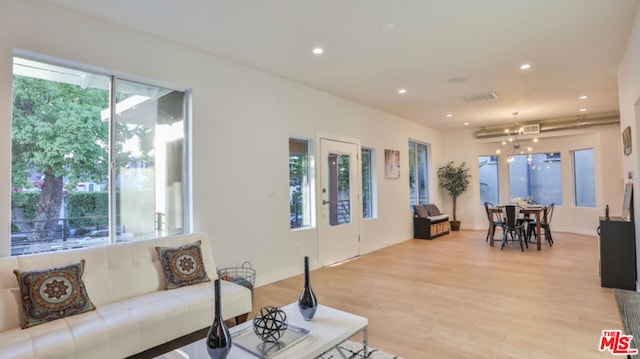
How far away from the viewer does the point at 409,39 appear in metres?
3.56

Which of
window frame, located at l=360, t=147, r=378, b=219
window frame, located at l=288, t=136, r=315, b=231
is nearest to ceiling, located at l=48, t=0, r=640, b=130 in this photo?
window frame, located at l=288, t=136, r=315, b=231

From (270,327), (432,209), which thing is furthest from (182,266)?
(432,209)

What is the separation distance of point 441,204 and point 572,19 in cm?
678

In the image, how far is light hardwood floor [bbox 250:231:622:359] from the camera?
2658 millimetres

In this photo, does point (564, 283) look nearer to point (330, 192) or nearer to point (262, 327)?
point (330, 192)

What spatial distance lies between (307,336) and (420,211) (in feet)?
21.1

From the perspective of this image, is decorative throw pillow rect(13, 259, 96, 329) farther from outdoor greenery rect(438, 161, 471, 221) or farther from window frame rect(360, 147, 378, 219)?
outdoor greenery rect(438, 161, 471, 221)

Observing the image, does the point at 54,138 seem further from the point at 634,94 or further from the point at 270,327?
the point at 634,94

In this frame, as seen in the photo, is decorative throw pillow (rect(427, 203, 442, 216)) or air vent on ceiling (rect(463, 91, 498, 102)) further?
decorative throw pillow (rect(427, 203, 442, 216))

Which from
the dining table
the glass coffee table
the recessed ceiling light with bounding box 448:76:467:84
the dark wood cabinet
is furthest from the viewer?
the dining table

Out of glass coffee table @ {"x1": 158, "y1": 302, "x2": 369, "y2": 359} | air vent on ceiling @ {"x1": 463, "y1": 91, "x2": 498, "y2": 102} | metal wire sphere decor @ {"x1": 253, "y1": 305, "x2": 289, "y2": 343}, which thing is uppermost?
air vent on ceiling @ {"x1": 463, "y1": 91, "x2": 498, "y2": 102}

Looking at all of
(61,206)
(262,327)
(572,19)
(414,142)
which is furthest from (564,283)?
(61,206)

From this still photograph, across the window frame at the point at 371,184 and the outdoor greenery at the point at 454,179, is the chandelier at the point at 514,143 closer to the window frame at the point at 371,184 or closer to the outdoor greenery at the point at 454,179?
the outdoor greenery at the point at 454,179

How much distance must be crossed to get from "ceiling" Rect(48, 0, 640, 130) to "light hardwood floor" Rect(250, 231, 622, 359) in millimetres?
2797
